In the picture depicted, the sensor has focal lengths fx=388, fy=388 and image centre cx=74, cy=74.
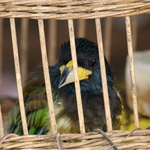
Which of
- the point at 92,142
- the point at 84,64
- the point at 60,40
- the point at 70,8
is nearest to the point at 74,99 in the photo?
the point at 84,64

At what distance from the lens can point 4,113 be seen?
1994 mm

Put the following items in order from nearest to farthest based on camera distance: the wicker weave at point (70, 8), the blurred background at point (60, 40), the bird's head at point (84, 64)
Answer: the wicker weave at point (70, 8) → the bird's head at point (84, 64) → the blurred background at point (60, 40)

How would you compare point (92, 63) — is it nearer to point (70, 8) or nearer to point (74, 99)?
point (74, 99)

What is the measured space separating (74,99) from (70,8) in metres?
0.46

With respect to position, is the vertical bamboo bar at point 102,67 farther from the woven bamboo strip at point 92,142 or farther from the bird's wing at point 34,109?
the bird's wing at point 34,109

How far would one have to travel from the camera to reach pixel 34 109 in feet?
4.85

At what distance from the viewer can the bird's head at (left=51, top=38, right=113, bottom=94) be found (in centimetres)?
137

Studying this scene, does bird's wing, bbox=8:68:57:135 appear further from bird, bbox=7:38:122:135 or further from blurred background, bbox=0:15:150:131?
blurred background, bbox=0:15:150:131

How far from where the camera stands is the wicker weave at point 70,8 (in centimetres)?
107

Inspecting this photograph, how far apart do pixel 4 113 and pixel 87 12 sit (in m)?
1.06

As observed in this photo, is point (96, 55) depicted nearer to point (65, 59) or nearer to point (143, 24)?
point (65, 59)

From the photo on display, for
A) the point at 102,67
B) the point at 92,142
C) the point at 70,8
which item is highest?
the point at 70,8

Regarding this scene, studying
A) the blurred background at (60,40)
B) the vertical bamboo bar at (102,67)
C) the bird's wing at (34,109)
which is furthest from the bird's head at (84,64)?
the blurred background at (60,40)

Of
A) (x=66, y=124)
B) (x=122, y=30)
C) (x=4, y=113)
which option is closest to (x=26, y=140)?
(x=66, y=124)
